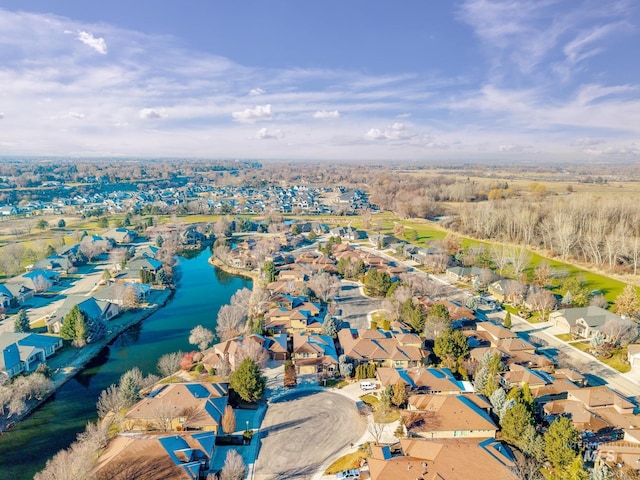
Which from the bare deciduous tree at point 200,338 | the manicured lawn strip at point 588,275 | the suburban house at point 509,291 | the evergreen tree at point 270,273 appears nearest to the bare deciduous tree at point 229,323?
the bare deciduous tree at point 200,338

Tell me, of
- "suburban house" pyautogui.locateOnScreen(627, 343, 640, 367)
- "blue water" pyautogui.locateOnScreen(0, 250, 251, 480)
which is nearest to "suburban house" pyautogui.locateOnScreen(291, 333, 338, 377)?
"blue water" pyautogui.locateOnScreen(0, 250, 251, 480)

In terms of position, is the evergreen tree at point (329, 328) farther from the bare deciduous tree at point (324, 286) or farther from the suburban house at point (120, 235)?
the suburban house at point (120, 235)

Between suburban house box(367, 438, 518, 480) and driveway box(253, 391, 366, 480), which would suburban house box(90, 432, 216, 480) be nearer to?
driveway box(253, 391, 366, 480)

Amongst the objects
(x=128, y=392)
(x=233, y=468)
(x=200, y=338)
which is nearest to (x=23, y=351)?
(x=128, y=392)

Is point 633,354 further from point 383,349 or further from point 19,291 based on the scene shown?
point 19,291

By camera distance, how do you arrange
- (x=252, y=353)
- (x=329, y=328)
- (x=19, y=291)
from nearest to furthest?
(x=252, y=353), (x=329, y=328), (x=19, y=291)

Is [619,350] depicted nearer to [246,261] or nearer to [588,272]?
[588,272]
